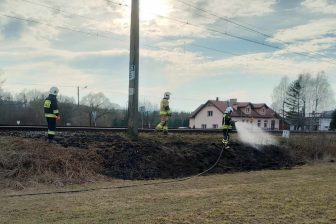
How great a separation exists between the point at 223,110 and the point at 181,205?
74.0 meters

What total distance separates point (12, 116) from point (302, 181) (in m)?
59.3

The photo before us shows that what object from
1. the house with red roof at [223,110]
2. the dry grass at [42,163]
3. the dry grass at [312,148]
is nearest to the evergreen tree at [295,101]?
the house with red roof at [223,110]

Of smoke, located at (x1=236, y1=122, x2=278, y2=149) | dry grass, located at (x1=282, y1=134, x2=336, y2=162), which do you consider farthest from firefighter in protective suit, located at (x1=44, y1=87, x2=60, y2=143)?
dry grass, located at (x1=282, y1=134, x2=336, y2=162)

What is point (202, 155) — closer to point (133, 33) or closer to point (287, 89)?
point (133, 33)

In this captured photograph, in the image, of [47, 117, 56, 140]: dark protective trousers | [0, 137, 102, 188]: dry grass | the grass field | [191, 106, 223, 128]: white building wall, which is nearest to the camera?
the grass field

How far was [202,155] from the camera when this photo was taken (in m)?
17.6

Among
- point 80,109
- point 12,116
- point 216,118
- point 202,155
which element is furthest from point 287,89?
point 202,155

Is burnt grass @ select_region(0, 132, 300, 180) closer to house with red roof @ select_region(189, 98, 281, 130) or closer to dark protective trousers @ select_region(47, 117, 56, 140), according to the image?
dark protective trousers @ select_region(47, 117, 56, 140)

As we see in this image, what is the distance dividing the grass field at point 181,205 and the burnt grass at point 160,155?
1760mm

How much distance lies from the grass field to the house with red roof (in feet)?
227

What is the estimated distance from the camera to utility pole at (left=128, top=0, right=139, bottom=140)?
16.8 metres

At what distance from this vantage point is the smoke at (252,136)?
22205 mm

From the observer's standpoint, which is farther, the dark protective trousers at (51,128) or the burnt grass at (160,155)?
the dark protective trousers at (51,128)

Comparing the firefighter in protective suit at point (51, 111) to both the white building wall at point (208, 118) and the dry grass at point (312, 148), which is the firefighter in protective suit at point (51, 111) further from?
the white building wall at point (208, 118)
